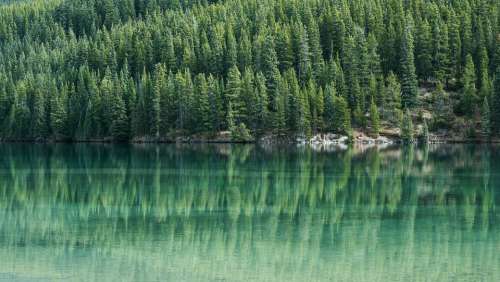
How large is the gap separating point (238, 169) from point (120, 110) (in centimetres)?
7102

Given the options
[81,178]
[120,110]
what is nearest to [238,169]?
[81,178]

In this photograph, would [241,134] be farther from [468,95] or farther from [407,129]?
[468,95]

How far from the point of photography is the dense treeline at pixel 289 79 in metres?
122

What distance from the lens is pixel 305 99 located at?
401 feet

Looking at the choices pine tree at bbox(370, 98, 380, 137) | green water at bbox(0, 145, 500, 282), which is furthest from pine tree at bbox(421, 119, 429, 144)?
green water at bbox(0, 145, 500, 282)

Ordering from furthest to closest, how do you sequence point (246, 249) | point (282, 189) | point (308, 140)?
point (308, 140) → point (282, 189) → point (246, 249)

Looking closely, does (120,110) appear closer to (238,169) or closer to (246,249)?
(238,169)

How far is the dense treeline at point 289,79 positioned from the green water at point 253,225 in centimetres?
6035

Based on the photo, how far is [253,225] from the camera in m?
33.6

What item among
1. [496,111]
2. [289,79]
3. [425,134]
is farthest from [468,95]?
[289,79]

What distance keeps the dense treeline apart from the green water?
198 ft

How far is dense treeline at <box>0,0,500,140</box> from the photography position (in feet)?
401

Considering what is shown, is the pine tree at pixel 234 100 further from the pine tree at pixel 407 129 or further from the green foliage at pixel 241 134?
the pine tree at pixel 407 129

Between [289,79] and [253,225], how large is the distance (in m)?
97.5
